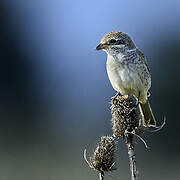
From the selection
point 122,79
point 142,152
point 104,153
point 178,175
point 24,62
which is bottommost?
point 104,153

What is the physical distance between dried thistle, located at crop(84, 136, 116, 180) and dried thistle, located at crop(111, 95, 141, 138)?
0.20 metres

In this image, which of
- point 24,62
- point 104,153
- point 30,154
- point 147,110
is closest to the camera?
point 104,153

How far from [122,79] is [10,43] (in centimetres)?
3367

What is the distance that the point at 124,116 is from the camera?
24.9 feet

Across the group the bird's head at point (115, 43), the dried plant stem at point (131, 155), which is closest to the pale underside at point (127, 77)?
the bird's head at point (115, 43)

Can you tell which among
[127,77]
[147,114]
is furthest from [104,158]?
[147,114]

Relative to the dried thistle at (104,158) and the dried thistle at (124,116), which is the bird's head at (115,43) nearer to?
the dried thistle at (124,116)

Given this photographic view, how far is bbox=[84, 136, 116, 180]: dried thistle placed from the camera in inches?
283

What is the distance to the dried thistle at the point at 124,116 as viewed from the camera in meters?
7.47

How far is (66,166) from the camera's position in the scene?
20891mm

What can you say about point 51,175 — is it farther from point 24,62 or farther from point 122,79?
point 24,62

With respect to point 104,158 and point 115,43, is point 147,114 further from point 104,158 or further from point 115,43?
point 104,158

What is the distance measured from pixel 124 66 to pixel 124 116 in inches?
66.2

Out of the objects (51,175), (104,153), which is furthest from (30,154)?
(104,153)
